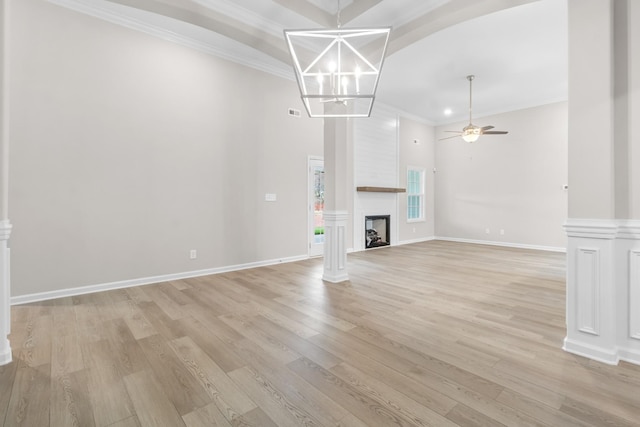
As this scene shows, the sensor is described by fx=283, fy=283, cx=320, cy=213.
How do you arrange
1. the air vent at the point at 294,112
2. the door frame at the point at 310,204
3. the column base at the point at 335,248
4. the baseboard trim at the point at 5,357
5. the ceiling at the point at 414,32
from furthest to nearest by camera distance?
the door frame at the point at 310,204 → the air vent at the point at 294,112 → the column base at the point at 335,248 → the ceiling at the point at 414,32 → the baseboard trim at the point at 5,357

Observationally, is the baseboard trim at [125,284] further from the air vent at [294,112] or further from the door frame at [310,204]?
the air vent at [294,112]

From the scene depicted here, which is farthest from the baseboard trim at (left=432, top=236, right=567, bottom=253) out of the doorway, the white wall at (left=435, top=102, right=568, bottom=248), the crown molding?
the crown molding

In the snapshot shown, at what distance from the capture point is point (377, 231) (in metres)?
7.50

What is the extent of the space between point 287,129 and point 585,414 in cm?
518

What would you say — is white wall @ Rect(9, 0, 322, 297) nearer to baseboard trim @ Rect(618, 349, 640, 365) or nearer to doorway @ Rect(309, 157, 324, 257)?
doorway @ Rect(309, 157, 324, 257)

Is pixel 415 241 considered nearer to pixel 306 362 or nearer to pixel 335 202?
pixel 335 202

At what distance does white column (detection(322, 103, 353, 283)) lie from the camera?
413 cm

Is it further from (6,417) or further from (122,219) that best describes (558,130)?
(6,417)

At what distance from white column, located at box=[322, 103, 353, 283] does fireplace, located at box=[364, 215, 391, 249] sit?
298 cm

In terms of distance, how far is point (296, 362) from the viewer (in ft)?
6.63

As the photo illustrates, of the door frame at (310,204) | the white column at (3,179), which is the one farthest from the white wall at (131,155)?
the white column at (3,179)

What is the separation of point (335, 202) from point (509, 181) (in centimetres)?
589

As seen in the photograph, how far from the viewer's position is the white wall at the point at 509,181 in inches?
268

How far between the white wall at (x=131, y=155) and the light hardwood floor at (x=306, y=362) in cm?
68
